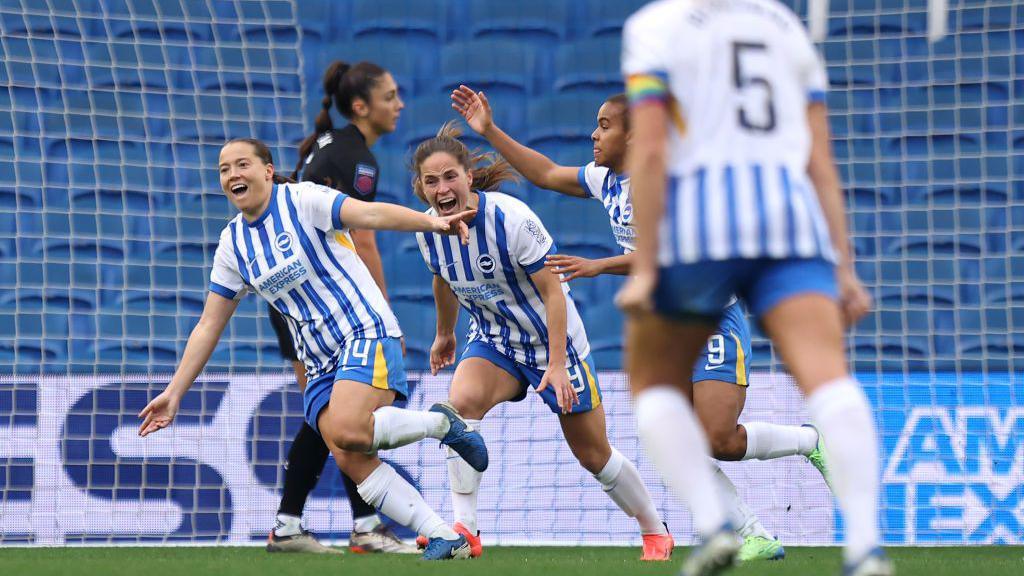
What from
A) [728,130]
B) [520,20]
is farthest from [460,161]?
[520,20]

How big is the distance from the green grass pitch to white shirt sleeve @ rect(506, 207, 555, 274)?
104 centimetres

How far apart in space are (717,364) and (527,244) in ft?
2.60

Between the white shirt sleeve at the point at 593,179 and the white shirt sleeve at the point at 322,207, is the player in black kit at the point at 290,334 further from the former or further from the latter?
the white shirt sleeve at the point at 593,179

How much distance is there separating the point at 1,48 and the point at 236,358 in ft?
8.20

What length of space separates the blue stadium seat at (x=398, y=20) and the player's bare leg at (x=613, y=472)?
174 inches

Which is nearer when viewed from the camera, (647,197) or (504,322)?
(647,197)

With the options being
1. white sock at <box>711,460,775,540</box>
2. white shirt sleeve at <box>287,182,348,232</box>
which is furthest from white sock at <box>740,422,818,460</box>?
white shirt sleeve at <box>287,182,348,232</box>

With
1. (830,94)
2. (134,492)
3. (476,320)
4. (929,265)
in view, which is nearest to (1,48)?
(134,492)

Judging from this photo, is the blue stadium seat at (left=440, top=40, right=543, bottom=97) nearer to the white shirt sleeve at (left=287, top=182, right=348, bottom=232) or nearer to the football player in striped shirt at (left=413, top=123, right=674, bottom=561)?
the football player in striped shirt at (left=413, top=123, right=674, bottom=561)

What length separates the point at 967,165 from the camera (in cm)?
781

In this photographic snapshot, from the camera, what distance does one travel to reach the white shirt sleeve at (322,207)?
4.50m

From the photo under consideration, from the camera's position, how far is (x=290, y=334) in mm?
5145

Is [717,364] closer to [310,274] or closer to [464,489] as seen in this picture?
[464,489]

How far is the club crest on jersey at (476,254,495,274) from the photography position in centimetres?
465
